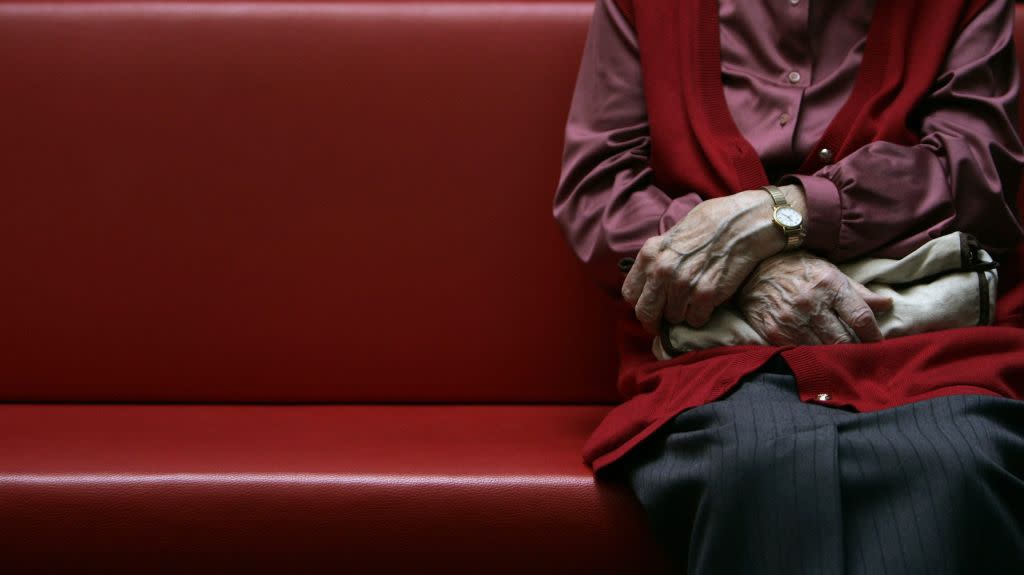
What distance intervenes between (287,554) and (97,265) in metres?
0.66

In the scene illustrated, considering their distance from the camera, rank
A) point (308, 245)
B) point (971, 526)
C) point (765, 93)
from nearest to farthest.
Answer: point (971, 526) < point (765, 93) < point (308, 245)

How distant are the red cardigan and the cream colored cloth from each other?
0.03m

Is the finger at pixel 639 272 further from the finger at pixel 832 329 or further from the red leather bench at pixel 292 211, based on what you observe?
the red leather bench at pixel 292 211

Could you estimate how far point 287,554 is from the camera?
109 centimetres

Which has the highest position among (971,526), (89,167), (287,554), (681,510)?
(89,167)

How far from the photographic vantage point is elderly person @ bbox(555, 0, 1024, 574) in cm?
95

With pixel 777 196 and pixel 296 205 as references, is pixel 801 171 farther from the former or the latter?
pixel 296 205

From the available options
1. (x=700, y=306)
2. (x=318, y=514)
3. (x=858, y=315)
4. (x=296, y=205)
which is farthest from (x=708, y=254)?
(x=296, y=205)

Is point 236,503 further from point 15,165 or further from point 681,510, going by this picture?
point 15,165

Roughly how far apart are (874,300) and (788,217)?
125 mm

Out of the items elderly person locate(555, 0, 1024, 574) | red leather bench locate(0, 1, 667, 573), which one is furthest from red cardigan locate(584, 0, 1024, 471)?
red leather bench locate(0, 1, 667, 573)

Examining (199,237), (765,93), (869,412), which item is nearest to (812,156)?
(765,93)

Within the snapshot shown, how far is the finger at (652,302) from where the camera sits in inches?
45.9

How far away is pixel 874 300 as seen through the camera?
112 cm
